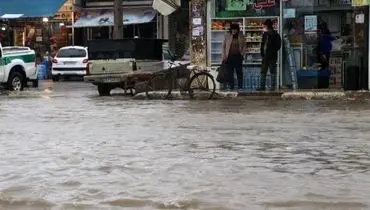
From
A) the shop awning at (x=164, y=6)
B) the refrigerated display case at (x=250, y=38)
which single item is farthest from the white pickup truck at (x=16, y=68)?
the refrigerated display case at (x=250, y=38)

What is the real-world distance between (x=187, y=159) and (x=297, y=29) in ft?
40.7

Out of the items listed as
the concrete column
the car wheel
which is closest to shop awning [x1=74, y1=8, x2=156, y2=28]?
the car wheel

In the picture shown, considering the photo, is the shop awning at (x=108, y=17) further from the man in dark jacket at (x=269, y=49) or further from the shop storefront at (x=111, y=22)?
the man in dark jacket at (x=269, y=49)

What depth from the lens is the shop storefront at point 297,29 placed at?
810 inches

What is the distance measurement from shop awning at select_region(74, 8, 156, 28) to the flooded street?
68.9ft

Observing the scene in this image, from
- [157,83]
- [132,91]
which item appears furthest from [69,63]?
[157,83]

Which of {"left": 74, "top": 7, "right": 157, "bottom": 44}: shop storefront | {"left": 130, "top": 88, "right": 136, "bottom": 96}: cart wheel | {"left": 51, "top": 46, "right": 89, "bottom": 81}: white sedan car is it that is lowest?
{"left": 130, "top": 88, "right": 136, "bottom": 96}: cart wheel

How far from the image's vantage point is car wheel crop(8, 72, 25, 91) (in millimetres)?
24672

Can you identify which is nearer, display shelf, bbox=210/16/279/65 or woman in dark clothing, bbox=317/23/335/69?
woman in dark clothing, bbox=317/23/335/69

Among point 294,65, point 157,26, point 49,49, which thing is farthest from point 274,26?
point 49,49

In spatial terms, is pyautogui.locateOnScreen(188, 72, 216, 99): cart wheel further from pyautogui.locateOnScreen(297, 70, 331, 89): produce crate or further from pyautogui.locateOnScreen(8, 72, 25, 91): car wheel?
pyautogui.locateOnScreen(8, 72, 25, 91): car wheel

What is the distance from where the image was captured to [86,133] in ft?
38.5

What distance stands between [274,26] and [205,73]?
9.40ft

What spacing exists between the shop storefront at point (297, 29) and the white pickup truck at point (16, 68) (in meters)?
7.24
